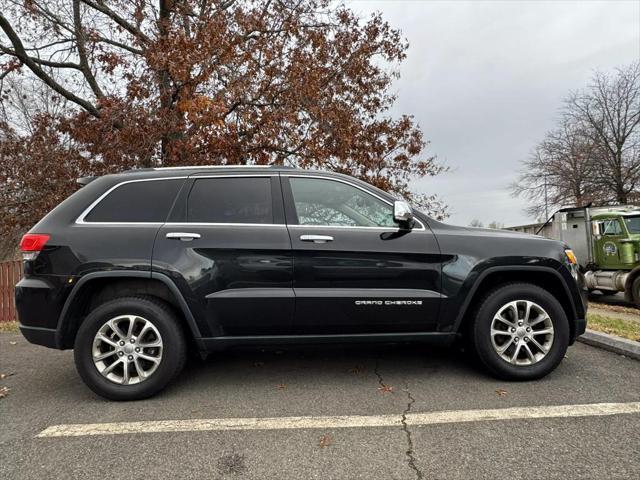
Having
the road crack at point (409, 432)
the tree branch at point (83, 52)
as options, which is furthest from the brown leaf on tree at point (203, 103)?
the road crack at point (409, 432)

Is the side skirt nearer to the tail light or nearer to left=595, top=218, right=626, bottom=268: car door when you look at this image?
the tail light

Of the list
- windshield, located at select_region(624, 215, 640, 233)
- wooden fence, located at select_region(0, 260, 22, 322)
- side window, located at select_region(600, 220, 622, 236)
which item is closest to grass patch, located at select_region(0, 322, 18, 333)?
wooden fence, located at select_region(0, 260, 22, 322)

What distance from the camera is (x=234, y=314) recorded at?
3.48 metres

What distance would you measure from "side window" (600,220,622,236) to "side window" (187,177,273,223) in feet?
41.0

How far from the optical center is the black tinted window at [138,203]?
3621 millimetres

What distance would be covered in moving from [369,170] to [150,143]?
205 inches

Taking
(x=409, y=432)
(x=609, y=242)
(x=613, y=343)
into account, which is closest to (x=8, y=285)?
(x=409, y=432)

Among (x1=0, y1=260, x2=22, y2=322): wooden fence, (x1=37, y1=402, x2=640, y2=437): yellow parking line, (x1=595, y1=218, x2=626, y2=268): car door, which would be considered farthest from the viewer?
(x1=595, y1=218, x2=626, y2=268): car door

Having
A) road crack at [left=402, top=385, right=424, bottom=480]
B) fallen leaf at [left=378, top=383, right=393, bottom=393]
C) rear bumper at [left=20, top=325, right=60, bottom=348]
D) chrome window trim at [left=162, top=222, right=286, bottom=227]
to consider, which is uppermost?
chrome window trim at [left=162, top=222, right=286, bottom=227]

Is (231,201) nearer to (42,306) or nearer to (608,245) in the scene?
(42,306)

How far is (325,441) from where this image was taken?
2768 mm

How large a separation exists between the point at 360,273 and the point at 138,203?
1.99 m

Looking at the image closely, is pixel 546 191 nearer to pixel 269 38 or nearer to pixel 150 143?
pixel 269 38

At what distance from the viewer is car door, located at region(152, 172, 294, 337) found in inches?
136
